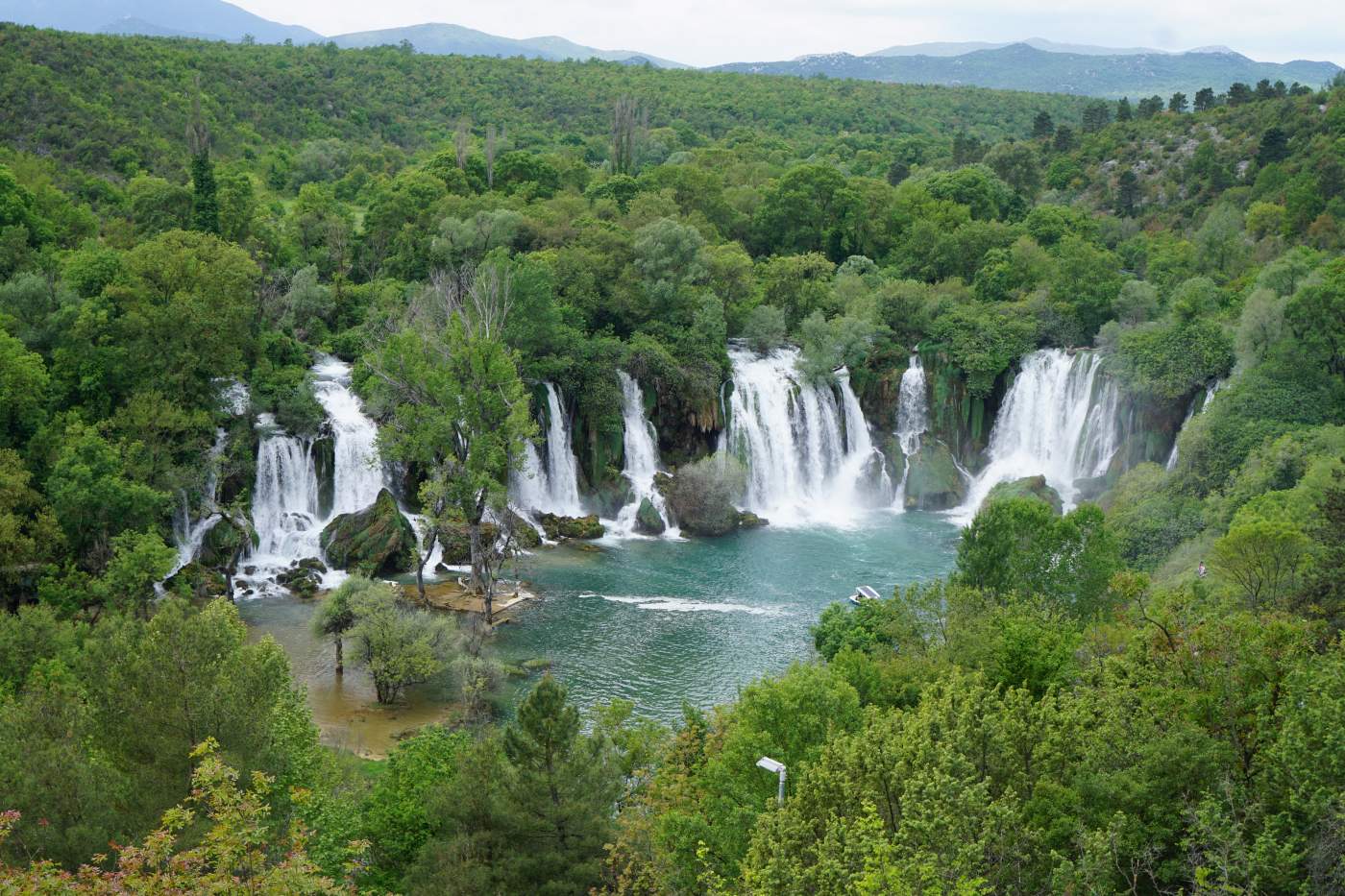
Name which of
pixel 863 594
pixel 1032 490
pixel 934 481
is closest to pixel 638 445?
pixel 934 481

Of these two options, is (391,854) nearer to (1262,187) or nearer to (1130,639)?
(1130,639)

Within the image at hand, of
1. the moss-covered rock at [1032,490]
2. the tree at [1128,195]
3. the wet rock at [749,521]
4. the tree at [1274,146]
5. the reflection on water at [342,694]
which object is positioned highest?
the tree at [1274,146]

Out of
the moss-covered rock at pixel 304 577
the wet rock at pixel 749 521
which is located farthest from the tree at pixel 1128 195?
the moss-covered rock at pixel 304 577

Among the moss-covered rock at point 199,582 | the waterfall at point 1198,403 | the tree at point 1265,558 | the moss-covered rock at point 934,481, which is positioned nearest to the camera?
the tree at point 1265,558

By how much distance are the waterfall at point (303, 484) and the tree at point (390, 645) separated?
789cm

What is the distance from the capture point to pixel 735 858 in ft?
55.2

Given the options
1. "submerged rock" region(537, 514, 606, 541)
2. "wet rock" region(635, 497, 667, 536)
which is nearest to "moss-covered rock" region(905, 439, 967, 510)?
"wet rock" region(635, 497, 667, 536)

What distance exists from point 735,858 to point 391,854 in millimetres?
6426

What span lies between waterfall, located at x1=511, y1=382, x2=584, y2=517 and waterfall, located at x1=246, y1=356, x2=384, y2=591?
6.52 meters

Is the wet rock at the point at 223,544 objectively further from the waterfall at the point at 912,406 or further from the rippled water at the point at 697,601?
the waterfall at the point at 912,406

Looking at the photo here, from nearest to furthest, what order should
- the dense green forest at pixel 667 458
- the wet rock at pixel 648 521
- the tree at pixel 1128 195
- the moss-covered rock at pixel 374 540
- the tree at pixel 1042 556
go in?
1. the dense green forest at pixel 667 458
2. the tree at pixel 1042 556
3. the moss-covered rock at pixel 374 540
4. the wet rock at pixel 648 521
5. the tree at pixel 1128 195

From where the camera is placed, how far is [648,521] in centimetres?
4659

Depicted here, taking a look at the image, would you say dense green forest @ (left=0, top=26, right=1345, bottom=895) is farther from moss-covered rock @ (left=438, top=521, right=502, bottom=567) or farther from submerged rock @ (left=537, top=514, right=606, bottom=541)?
submerged rock @ (left=537, top=514, right=606, bottom=541)

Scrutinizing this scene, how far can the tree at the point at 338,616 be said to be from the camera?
3272 cm
